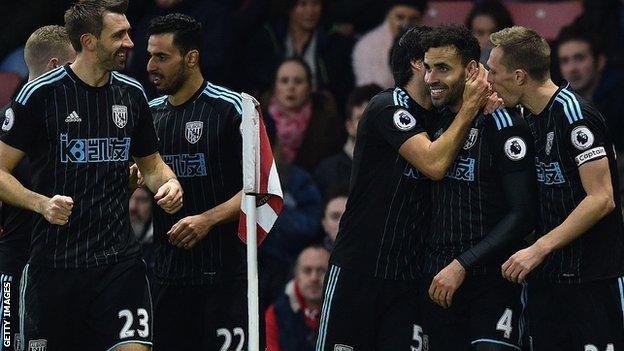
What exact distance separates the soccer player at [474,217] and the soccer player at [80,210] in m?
1.54

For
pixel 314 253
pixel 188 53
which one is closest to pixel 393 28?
pixel 314 253

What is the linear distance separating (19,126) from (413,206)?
2.26 meters

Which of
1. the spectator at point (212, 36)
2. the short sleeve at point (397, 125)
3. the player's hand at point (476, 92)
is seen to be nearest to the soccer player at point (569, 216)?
the player's hand at point (476, 92)

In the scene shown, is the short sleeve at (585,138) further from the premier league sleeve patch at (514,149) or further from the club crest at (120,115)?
the club crest at (120,115)

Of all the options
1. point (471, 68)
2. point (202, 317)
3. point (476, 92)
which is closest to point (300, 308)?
point (202, 317)

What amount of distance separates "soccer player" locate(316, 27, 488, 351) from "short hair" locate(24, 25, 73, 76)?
1.97 metres

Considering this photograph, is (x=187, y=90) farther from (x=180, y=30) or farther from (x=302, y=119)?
(x=302, y=119)

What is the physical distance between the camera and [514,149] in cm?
875

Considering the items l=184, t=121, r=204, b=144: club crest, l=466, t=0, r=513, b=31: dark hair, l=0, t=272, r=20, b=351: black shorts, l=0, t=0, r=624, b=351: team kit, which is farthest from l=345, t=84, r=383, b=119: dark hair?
l=0, t=272, r=20, b=351: black shorts

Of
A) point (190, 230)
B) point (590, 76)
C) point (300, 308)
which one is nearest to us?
point (190, 230)

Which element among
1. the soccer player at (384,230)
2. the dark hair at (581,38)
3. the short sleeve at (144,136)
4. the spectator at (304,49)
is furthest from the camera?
the spectator at (304,49)

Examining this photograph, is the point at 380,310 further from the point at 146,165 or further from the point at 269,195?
the point at 146,165

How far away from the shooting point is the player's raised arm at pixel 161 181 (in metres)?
8.70

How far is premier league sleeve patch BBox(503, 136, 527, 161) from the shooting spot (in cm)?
874
